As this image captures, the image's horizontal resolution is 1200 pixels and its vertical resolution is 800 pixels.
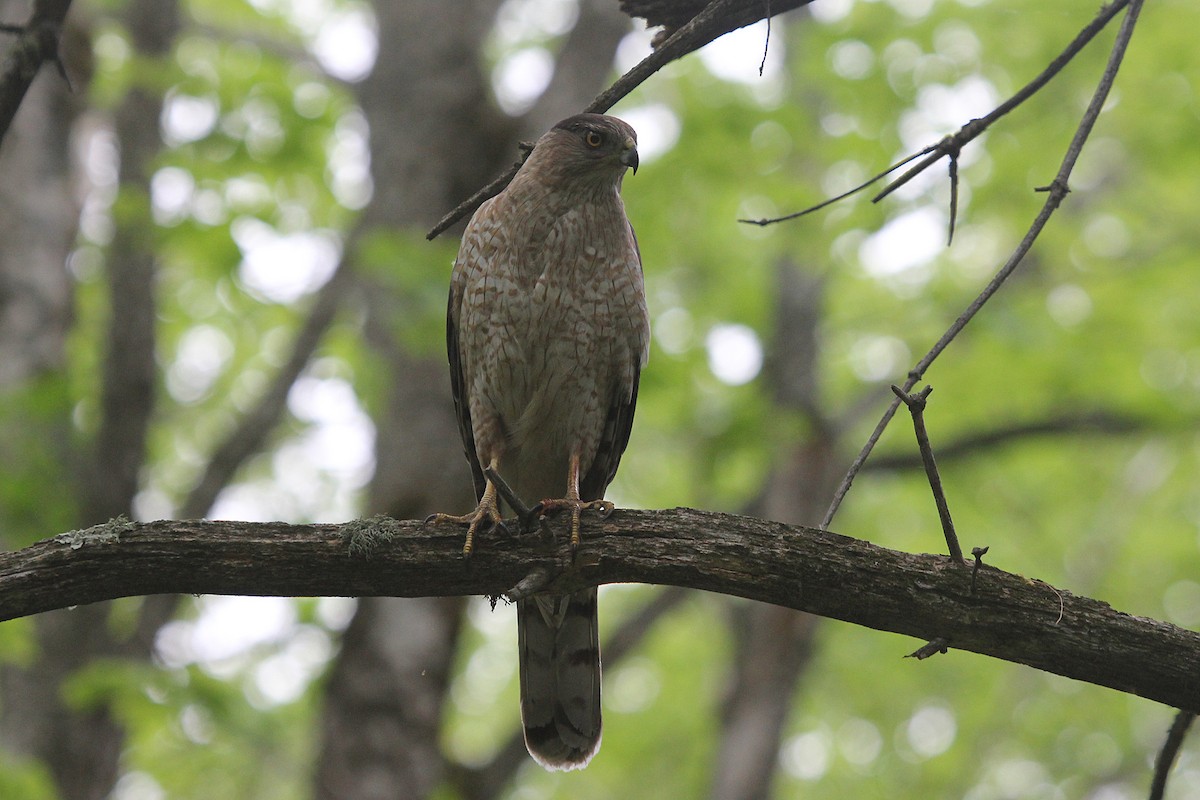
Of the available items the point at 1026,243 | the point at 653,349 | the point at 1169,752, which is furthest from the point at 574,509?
the point at 653,349

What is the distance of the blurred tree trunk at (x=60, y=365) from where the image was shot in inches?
276

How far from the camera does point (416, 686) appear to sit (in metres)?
6.84

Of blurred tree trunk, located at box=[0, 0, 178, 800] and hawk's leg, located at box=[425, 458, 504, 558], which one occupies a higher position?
blurred tree trunk, located at box=[0, 0, 178, 800]

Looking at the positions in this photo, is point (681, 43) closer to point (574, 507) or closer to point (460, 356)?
point (574, 507)

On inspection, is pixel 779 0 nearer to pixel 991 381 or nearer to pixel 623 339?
pixel 623 339

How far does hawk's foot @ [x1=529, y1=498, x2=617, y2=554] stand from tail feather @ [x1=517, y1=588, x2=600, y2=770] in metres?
1.13

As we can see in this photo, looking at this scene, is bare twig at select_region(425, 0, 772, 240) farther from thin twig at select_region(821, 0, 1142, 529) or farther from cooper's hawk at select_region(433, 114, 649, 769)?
cooper's hawk at select_region(433, 114, 649, 769)

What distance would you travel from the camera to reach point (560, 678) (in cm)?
474

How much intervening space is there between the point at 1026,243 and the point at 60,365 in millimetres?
6698

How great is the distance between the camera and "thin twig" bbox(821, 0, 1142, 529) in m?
2.59

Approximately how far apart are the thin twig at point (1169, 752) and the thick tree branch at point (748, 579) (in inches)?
10.6

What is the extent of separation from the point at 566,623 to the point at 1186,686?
2.61 metres

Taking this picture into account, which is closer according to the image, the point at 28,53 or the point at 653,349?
the point at 28,53

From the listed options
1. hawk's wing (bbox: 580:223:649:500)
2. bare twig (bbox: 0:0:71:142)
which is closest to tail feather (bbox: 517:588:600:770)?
hawk's wing (bbox: 580:223:649:500)
